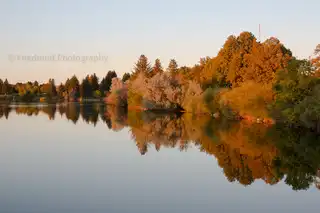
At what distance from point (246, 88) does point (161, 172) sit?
22609 millimetres

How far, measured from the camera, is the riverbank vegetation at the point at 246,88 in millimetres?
29953

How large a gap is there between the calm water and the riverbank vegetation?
12.4 feet

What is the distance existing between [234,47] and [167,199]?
47.5 metres

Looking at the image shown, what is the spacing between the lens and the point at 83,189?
1298cm

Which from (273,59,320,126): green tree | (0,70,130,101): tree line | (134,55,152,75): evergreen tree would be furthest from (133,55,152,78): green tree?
(273,59,320,126): green tree

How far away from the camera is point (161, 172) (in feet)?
52.6

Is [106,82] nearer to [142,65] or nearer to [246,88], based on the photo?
[142,65]

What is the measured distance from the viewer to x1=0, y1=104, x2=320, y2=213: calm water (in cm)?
1158

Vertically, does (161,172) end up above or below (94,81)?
below

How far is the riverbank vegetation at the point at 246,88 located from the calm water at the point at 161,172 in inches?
149

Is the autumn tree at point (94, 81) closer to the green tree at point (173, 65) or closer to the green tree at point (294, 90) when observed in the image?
the green tree at point (173, 65)

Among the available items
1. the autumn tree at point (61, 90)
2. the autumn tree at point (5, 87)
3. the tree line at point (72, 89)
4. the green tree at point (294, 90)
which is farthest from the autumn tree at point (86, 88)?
the green tree at point (294, 90)

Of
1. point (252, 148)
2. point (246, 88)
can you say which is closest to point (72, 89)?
point (246, 88)

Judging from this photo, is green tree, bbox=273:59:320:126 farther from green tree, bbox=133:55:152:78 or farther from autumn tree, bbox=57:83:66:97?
autumn tree, bbox=57:83:66:97
